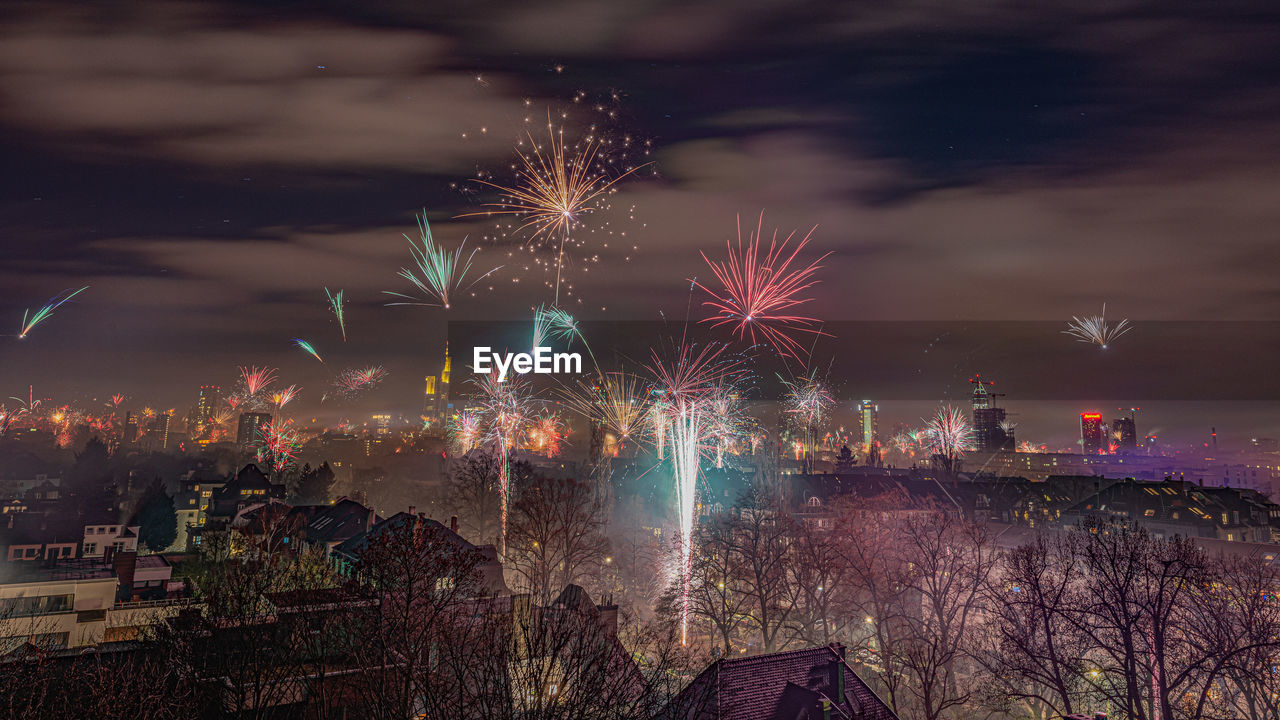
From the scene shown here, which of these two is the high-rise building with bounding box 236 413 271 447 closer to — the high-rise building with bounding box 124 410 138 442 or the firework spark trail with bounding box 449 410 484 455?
the high-rise building with bounding box 124 410 138 442

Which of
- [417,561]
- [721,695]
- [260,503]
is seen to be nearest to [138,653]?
[417,561]

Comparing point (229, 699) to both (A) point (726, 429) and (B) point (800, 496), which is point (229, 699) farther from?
(B) point (800, 496)

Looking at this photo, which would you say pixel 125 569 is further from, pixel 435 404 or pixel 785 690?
pixel 435 404

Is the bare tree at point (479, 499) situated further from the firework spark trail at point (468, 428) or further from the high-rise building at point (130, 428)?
the high-rise building at point (130, 428)

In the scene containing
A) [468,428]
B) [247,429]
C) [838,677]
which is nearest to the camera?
[838,677]

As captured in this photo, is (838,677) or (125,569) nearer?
(838,677)

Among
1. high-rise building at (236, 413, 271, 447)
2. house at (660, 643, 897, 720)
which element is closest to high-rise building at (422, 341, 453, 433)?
high-rise building at (236, 413, 271, 447)

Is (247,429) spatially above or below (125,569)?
above

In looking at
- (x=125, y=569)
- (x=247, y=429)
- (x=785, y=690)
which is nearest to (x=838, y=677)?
(x=785, y=690)

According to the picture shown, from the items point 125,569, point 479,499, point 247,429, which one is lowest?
point 125,569
